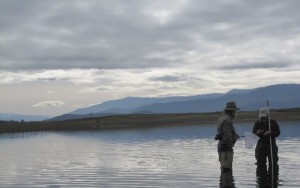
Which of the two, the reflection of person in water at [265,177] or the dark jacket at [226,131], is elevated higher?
the dark jacket at [226,131]

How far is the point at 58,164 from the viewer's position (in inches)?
826

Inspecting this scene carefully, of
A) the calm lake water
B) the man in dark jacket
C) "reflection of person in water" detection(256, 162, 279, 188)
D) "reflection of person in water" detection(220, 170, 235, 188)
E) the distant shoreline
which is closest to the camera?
"reflection of person in water" detection(256, 162, 279, 188)

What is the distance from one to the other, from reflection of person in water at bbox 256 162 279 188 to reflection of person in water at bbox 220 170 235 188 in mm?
732

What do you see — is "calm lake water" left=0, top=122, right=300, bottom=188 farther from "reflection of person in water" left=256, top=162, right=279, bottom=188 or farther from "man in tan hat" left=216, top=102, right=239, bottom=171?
"man in tan hat" left=216, top=102, right=239, bottom=171

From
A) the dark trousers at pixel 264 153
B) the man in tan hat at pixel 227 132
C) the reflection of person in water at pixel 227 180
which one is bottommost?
the reflection of person in water at pixel 227 180

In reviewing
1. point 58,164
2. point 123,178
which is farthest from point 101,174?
point 58,164

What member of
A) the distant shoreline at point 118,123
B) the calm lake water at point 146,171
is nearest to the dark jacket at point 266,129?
the calm lake water at point 146,171

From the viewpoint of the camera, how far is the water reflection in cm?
1312

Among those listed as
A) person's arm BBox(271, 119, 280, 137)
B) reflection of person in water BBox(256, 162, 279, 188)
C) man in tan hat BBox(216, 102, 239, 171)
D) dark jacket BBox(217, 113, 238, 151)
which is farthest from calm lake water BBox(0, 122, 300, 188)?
→ person's arm BBox(271, 119, 280, 137)

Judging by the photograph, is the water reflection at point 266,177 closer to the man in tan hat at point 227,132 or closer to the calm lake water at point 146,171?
the calm lake water at point 146,171

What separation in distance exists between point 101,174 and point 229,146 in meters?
4.77

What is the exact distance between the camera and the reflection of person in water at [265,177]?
13.1 m

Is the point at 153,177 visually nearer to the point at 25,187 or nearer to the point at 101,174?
the point at 101,174

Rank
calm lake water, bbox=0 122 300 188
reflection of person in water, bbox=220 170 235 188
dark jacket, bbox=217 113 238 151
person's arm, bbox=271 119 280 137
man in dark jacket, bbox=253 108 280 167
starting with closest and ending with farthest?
reflection of person in water, bbox=220 170 235 188 < dark jacket, bbox=217 113 238 151 < calm lake water, bbox=0 122 300 188 < person's arm, bbox=271 119 280 137 < man in dark jacket, bbox=253 108 280 167
